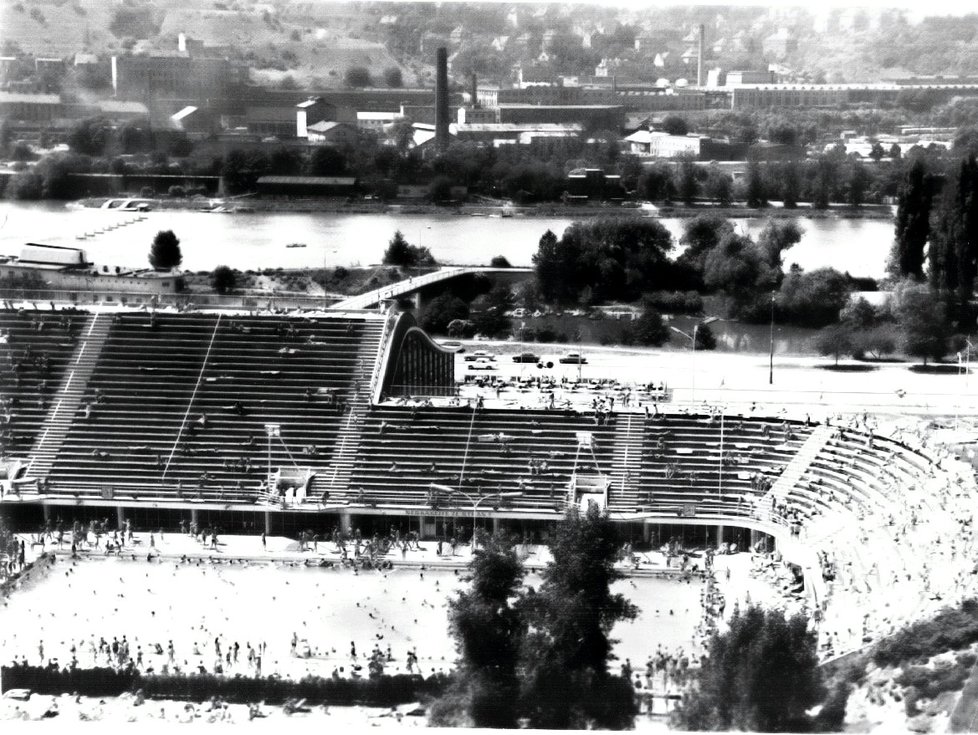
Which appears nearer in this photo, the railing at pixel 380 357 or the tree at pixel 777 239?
the railing at pixel 380 357

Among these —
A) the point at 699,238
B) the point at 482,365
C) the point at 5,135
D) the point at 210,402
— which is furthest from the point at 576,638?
the point at 5,135

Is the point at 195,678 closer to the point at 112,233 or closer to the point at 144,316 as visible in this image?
the point at 144,316

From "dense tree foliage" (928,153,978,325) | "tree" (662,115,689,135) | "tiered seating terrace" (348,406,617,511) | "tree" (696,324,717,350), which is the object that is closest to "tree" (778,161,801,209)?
"tree" (662,115,689,135)

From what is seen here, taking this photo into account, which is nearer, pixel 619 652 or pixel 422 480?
pixel 619 652

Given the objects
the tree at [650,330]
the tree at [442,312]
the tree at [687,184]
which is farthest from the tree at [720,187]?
the tree at [442,312]

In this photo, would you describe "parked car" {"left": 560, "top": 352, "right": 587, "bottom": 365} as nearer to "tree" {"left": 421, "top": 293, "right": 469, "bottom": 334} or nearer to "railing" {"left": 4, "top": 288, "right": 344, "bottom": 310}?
"tree" {"left": 421, "top": 293, "right": 469, "bottom": 334}

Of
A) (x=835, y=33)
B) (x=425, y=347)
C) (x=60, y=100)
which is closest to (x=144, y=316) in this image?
(x=425, y=347)

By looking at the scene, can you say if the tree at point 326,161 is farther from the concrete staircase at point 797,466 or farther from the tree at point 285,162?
the concrete staircase at point 797,466

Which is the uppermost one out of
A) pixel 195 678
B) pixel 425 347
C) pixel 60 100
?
pixel 60 100

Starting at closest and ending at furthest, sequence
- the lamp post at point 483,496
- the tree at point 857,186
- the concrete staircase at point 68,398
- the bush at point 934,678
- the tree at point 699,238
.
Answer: the bush at point 934,678, the lamp post at point 483,496, the concrete staircase at point 68,398, the tree at point 699,238, the tree at point 857,186
